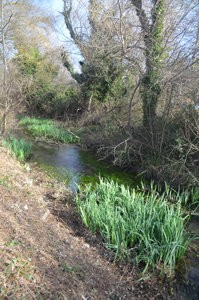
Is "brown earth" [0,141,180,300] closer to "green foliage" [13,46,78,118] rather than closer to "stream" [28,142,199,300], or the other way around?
"stream" [28,142,199,300]

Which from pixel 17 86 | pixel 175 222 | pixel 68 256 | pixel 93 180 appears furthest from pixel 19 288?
pixel 17 86

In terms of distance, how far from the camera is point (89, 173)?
6699mm

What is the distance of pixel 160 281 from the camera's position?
8.99 feet

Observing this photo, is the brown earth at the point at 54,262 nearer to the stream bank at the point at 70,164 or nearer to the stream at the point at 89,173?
the stream at the point at 89,173

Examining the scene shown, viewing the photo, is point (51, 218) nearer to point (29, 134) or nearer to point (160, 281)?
point (160, 281)

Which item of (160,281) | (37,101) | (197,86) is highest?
(37,101)

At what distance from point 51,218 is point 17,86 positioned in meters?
12.9

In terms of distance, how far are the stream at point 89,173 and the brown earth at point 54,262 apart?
0.30 meters

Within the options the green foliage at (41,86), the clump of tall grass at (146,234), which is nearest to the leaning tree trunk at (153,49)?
the clump of tall grass at (146,234)

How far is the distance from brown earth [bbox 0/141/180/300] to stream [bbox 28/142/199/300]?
30cm

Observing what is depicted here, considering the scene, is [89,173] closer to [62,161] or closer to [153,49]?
[62,161]

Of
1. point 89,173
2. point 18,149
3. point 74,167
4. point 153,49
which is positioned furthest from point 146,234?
point 18,149

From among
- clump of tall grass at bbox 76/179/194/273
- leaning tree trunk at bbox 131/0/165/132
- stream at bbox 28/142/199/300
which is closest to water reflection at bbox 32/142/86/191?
stream at bbox 28/142/199/300

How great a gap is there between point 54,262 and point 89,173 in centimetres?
433
